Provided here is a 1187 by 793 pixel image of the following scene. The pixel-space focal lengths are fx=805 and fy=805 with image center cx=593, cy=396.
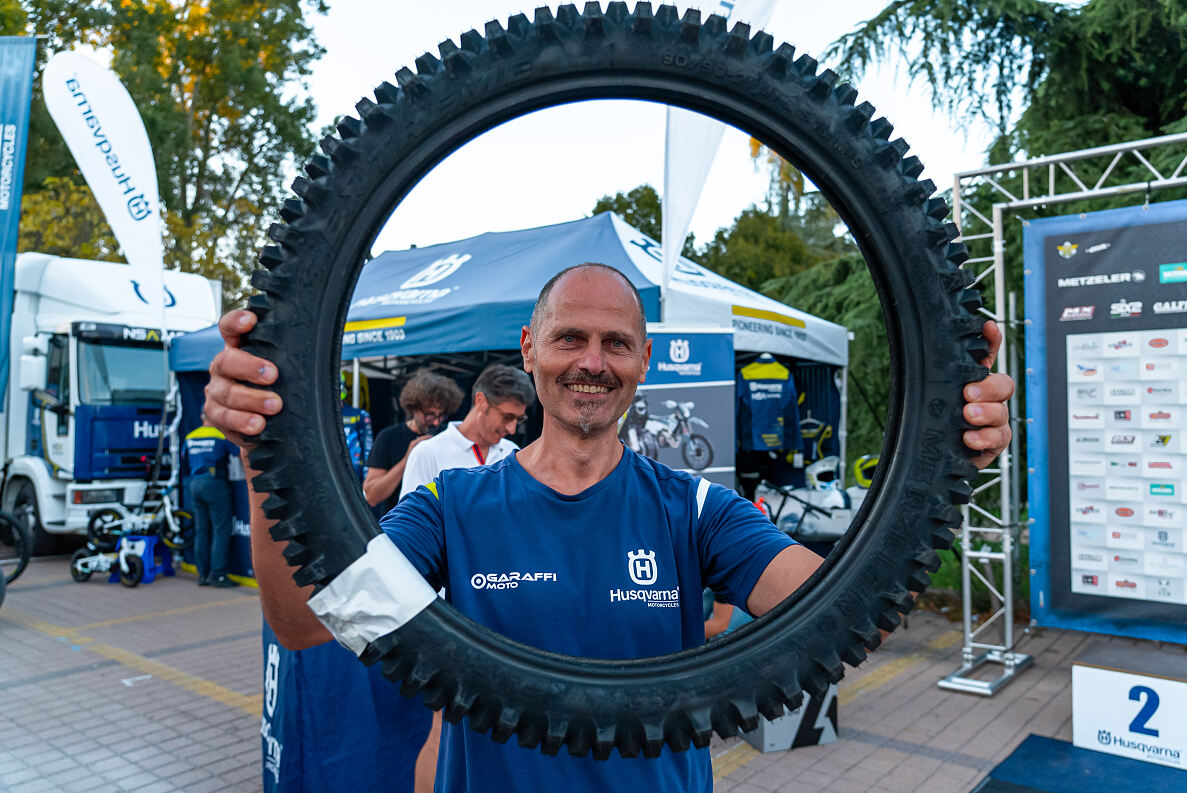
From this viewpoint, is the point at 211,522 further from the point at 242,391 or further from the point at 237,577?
the point at 242,391

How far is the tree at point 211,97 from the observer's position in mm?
21578

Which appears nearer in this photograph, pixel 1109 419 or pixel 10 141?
pixel 1109 419

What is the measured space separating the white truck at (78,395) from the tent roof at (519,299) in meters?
2.51

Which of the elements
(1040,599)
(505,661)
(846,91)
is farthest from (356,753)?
(1040,599)

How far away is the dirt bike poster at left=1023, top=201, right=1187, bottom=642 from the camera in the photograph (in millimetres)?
4543

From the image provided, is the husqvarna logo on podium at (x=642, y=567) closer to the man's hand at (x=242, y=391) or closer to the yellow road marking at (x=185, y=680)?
the man's hand at (x=242, y=391)

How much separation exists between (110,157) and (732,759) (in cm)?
860

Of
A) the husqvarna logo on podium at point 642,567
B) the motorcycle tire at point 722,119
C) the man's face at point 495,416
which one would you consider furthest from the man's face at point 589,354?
the man's face at point 495,416

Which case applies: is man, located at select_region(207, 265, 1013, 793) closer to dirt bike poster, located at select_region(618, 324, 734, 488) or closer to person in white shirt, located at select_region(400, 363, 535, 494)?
person in white shirt, located at select_region(400, 363, 535, 494)

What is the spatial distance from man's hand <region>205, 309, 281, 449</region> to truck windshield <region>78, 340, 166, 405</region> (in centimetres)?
1040

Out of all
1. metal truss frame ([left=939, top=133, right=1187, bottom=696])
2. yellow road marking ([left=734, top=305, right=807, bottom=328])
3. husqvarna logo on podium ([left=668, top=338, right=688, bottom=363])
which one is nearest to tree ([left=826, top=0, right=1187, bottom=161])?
metal truss frame ([left=939, top=133, right=1187, bottom=696])

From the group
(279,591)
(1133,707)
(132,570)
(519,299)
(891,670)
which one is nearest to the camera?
(279,591)

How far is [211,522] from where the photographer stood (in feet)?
29.9

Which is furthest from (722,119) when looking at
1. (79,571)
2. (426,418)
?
(79,571)
